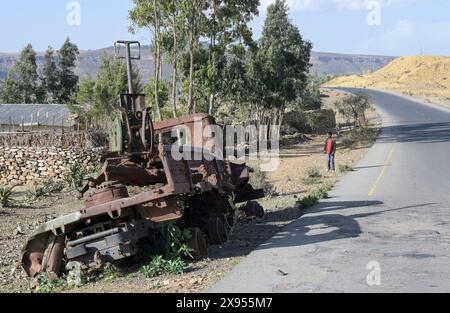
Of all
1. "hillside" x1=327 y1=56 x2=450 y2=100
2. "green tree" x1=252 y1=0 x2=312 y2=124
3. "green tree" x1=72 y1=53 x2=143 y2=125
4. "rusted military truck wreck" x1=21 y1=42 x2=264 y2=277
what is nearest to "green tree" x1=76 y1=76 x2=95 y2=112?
"green tree" x1=72 y1=53 x2=143 y2=125

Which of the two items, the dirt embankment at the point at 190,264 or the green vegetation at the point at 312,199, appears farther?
the green vegetation at the point at 312,199

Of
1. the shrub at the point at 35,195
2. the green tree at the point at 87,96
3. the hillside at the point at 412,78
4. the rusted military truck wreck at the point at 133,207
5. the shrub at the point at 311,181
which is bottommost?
the shrub at the point at 35,195

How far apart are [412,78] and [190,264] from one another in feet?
383

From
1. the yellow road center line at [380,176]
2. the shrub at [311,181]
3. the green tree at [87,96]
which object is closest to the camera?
the yellow road center line at [380,176]

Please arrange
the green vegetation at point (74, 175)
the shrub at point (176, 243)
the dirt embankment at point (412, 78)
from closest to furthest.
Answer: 1. the shrub at point (176, 243)
2. the green vegetation at point (74, 175)
3. the dirt embankment at point (412, 78)

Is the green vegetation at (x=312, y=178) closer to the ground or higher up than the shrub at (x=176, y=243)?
closer to the ground

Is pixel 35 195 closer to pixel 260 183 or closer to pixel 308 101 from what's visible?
pixel 260 183

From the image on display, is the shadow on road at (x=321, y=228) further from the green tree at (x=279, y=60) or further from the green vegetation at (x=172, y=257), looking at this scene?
the green tree at (x=279, y=60)

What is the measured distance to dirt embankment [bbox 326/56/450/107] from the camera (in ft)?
338

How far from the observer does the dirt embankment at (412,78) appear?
338ft

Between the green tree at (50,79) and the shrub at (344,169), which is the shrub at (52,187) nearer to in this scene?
the shrub at (344,169)

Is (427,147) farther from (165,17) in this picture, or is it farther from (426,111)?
(426,111)

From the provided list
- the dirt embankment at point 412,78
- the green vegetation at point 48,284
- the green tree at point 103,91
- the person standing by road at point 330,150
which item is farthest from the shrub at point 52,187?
the dirt embankment at point 412,78

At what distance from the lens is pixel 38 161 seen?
28.4 m
